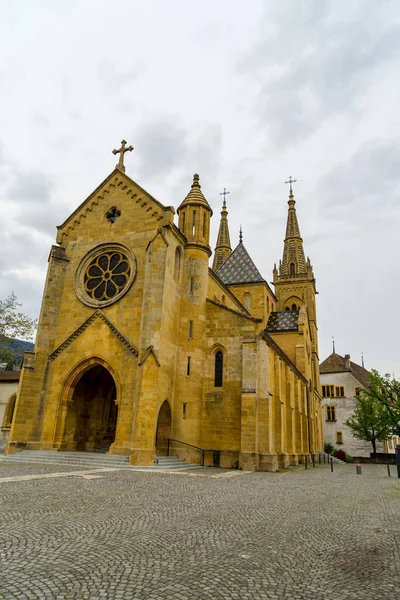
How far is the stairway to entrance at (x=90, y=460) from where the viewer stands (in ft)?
59.0

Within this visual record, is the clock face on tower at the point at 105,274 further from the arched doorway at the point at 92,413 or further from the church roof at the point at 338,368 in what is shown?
the church roof at the point at 338,368

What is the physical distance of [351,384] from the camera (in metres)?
54.8

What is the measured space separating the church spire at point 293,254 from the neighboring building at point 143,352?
2774cm

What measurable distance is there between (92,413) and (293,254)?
37.3 metres

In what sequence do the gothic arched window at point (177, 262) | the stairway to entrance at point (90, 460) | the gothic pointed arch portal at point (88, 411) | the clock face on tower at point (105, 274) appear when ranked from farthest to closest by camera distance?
the gothic arched window at point (177, 262), the clock face on tower at point (105, 274), the gothic pointed arch portal at point (88, 411), the stairway to entrance at point (90, 460)

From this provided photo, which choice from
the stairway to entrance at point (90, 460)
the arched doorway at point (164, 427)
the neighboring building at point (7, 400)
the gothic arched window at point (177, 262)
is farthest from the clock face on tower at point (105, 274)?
the neighboring building at point (7, 400)

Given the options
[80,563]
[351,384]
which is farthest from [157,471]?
[351,384]

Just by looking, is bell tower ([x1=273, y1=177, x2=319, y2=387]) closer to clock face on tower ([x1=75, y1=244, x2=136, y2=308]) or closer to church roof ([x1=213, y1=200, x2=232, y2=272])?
church roof ([x1=213, y1=200, x2=232, y2=272])

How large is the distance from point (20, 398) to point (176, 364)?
821cm

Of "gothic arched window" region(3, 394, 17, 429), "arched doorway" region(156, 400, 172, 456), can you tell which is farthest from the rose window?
"gothic arched window" region(3, 394, 17, 429)

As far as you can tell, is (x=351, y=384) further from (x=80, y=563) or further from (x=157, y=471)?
(x=80, y=563)

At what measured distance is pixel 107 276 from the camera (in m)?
24.0

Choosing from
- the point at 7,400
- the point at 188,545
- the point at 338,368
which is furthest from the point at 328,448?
the point at 188,545

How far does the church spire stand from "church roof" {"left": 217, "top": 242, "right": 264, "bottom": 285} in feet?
32.4
